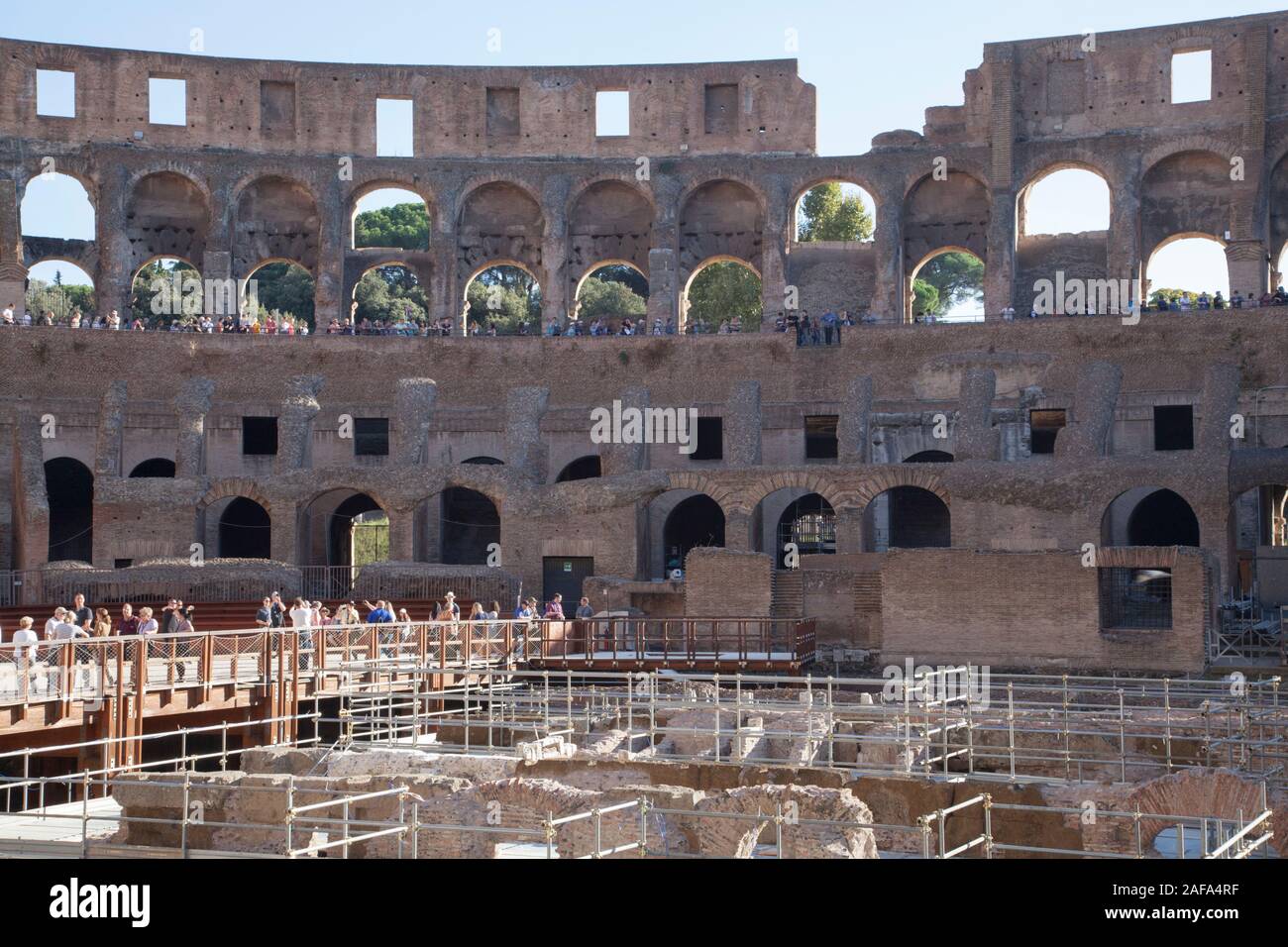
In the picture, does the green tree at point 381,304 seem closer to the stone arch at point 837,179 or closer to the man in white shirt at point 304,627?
the stone arch at point 837,179

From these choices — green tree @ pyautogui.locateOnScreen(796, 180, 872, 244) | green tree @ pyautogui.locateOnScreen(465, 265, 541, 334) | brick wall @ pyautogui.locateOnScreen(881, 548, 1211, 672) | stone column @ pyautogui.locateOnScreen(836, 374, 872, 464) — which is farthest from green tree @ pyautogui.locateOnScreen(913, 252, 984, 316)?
brick wall @ pyautogui.locateOnScreen(881, 548, 1211, 672)

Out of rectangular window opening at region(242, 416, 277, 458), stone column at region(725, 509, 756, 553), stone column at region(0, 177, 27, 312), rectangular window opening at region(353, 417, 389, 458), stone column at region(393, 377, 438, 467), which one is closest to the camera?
stone column at region(725, 509, 756, 553)

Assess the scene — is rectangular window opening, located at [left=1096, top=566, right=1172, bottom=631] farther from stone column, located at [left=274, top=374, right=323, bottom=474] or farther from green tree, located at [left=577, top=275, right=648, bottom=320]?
green tree, located at [left=577, top=275, right=648, bottom=320]

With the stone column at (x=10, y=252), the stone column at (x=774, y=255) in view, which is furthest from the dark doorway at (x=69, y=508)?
the stone column at (x=774, y=255)

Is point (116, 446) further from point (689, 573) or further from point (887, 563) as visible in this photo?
point (887, 563)

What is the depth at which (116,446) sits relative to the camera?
3447 centimetres

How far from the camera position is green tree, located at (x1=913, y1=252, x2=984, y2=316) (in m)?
66.2

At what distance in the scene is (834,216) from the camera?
188 feet

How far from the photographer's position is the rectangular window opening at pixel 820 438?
121 feet

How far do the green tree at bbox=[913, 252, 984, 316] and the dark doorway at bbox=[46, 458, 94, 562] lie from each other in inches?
1515

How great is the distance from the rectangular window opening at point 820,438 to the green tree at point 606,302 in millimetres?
19560

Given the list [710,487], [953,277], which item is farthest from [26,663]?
[953,277]
